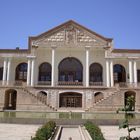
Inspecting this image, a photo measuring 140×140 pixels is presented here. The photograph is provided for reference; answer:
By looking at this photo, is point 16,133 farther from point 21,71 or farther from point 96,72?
point 96,72

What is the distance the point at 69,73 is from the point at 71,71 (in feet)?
1.26

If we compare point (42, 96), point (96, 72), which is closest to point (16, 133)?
point (42, 96)

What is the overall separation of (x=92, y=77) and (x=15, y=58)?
34.2ft

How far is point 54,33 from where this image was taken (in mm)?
33031

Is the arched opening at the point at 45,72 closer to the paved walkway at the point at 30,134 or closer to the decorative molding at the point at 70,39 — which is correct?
the decorative molding at the point at 70,39

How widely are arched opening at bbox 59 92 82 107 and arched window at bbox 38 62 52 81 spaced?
12.5 ft

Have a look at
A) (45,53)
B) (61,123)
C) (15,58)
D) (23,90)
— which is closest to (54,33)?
(45,53)

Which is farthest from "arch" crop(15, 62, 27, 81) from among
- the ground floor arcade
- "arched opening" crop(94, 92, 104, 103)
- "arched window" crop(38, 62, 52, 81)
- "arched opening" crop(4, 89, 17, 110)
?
"arched opening" crop(94, 92, 104, 103)

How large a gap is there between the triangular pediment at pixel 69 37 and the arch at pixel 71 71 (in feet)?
9.99

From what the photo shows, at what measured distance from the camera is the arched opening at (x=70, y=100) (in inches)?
1266

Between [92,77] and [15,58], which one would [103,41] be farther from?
[15,58]

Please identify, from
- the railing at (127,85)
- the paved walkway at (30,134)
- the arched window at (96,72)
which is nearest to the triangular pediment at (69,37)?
the arched window at (96,72)

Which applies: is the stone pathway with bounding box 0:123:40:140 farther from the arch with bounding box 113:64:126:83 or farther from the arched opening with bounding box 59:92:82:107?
the arch with bounding box 113:64:126:83

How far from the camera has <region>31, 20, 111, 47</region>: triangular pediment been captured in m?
32.8
